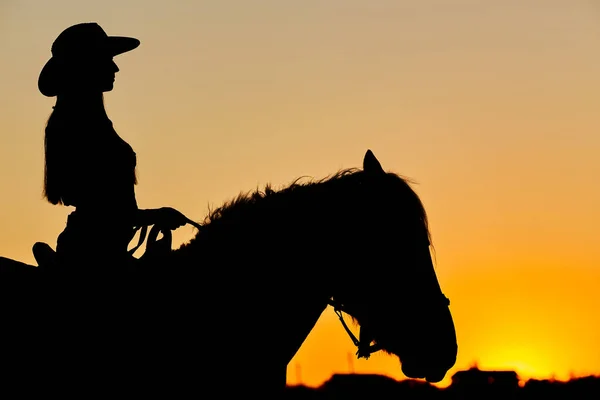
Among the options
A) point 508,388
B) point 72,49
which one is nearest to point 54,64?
point 72,49

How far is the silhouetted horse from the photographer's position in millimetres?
7957

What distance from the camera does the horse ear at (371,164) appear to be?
8.29m

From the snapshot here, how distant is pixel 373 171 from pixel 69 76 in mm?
2329

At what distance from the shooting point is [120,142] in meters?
8.55

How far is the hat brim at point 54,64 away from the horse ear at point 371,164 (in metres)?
1.99

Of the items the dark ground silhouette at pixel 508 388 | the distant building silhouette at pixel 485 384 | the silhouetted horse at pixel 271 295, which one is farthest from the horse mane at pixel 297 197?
the distant building silhouette at pixel 485 384

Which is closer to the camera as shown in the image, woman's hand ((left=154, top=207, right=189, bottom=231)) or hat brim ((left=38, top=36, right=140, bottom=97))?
woman's hand ((left=154, top=207, right=189, bottom=231))

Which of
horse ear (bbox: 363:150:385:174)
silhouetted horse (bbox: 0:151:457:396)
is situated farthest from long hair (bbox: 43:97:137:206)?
horse ear (bbox: 363:150:385:174)

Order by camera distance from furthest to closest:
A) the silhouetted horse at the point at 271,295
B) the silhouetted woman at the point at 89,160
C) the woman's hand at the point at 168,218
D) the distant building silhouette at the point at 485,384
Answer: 1. the distant building silhouette at the point at 485,384
2. the woman's hand at the point at 168,218
3. the silhouetted woman at the point at 89,160
4. the silhouetted horse at the point at 271,295

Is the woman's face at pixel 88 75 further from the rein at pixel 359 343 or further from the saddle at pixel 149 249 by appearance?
the rein at pixel 359 343

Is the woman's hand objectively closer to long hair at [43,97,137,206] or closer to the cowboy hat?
long hair at [43,97,137,206]

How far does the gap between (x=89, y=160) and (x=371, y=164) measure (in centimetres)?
200

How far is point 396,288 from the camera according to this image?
809 centimetres

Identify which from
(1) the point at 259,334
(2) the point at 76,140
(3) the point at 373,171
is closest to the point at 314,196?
(3) the point at 373,171
